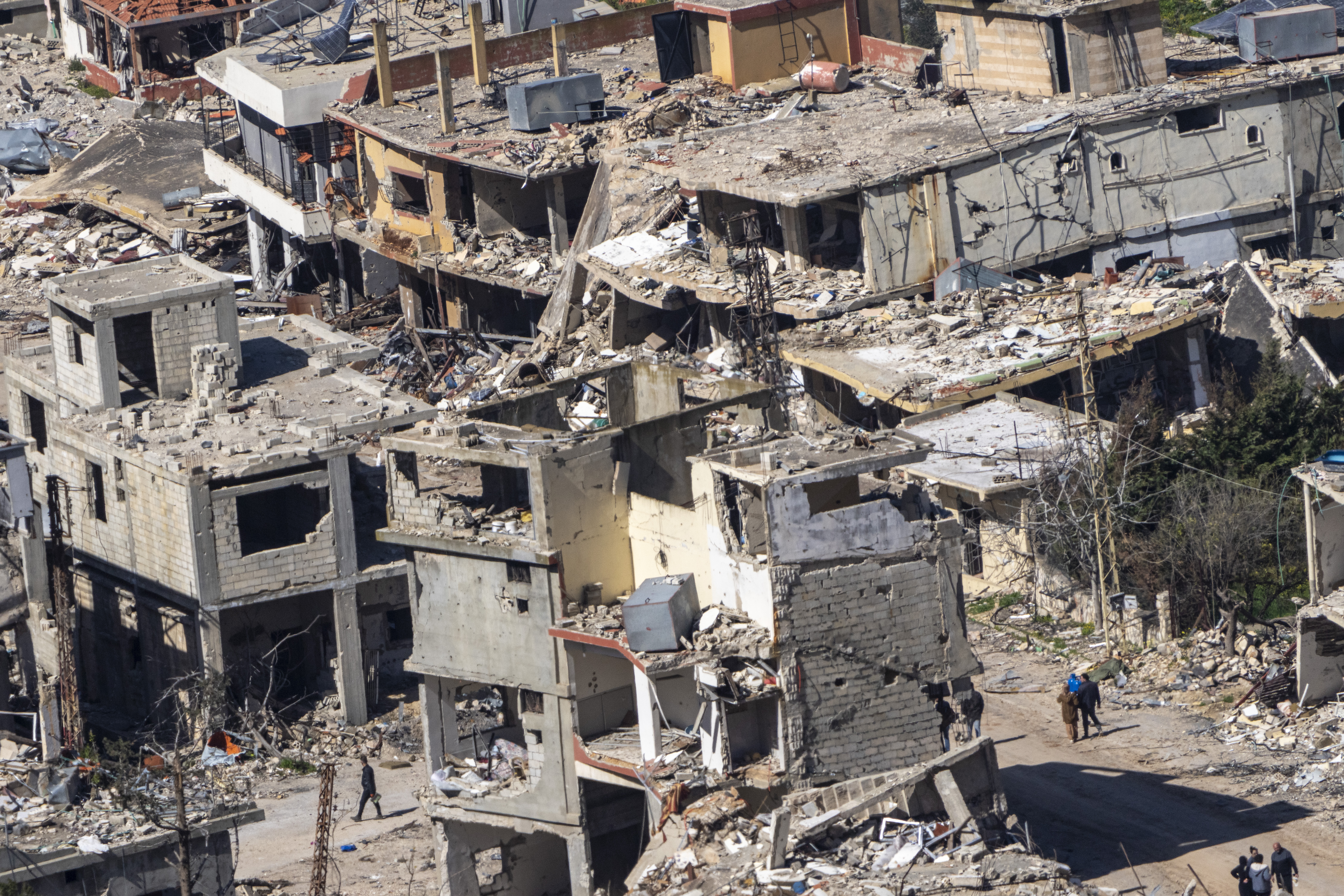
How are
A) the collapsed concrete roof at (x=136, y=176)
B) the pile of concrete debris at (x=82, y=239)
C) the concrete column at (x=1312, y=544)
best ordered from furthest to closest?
the collapsed concrete roof at (x=136, y=176) < the pile of concrete debris at (x=82, y=239) < the concrete column at (x=1312, y=544)

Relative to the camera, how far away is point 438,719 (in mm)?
30375

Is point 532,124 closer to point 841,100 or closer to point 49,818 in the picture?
point 841,100

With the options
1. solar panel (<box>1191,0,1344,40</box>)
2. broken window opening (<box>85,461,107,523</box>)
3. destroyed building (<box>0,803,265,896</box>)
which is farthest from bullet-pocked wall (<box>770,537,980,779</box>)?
solar panel (<box>1191,0,1344,40</box>)

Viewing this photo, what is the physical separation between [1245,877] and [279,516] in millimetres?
17394

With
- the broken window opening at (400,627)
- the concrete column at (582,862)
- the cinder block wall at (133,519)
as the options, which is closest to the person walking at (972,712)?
the concrete column at (582,862)

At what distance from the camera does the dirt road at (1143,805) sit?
2797cm

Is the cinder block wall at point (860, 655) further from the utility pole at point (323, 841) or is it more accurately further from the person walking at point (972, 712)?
the utility pole at point (323, 841)

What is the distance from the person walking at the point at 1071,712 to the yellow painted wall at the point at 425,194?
70.5 ft

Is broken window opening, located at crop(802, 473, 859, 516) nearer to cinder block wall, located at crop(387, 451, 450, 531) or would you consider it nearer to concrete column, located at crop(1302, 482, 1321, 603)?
cinder block wall, located at crop(387, 451, 450, 531)

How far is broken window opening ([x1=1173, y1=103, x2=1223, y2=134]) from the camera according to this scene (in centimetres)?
4344

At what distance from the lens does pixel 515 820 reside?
2956cm

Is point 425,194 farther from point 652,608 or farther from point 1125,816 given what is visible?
point 1125,816

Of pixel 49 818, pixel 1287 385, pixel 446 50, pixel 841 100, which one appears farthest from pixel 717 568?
pixel 446 50

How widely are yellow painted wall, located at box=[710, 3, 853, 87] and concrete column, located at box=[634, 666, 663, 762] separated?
25.4m
